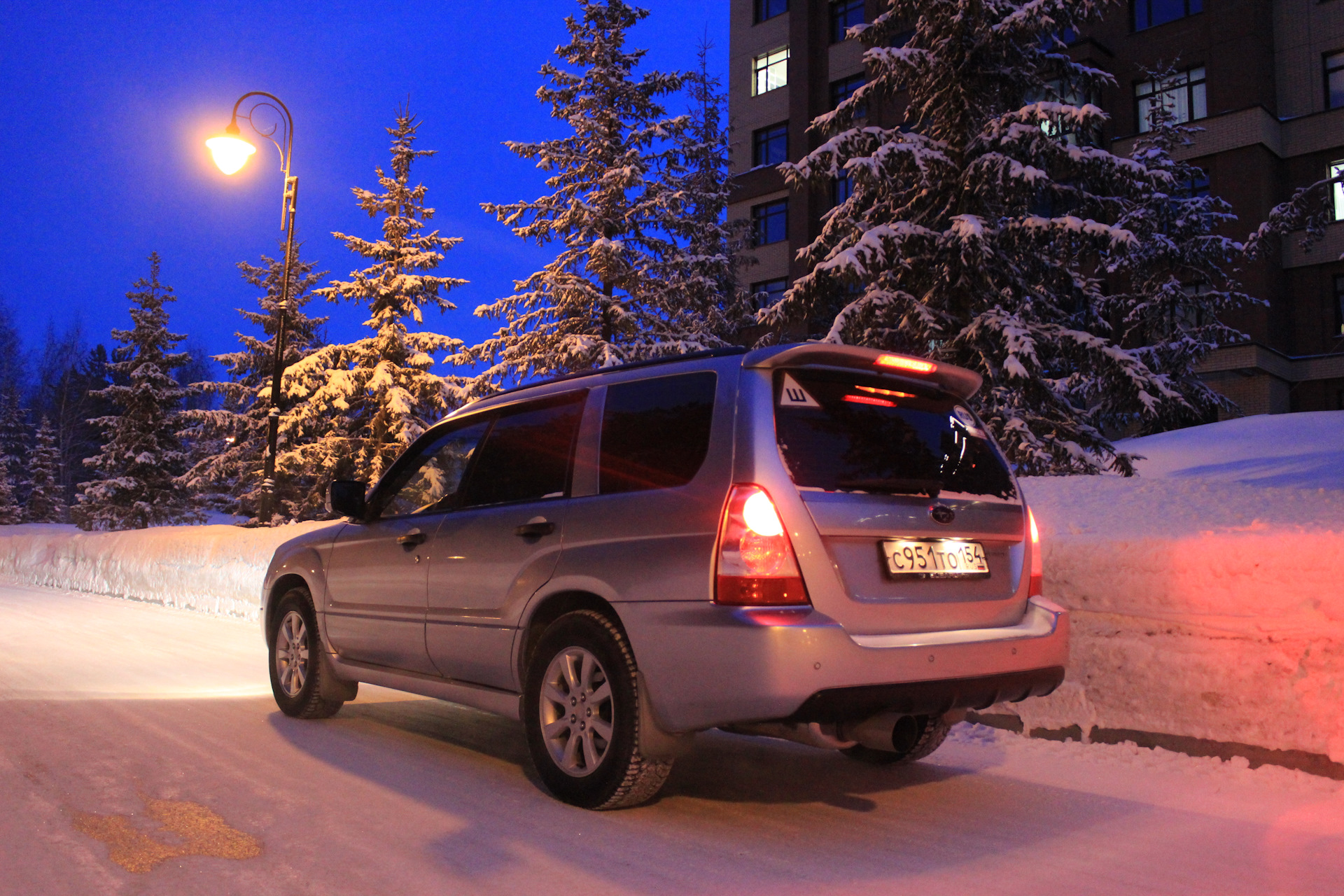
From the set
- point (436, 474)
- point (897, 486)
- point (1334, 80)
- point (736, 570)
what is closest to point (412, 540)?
point (436, 474)

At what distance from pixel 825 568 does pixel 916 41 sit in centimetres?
1516

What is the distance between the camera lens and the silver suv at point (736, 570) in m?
4.01

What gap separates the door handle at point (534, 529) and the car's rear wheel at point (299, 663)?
2.45 m

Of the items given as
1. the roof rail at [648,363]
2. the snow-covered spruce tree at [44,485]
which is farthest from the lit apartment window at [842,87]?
the snow-covered spruce tree at [44,485]

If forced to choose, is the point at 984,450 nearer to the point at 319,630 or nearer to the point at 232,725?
the point at 319,630

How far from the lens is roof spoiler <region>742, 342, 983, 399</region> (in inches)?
175

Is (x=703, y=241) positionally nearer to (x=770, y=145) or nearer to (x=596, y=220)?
(x=596, y=220)

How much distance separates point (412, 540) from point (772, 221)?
40168mm

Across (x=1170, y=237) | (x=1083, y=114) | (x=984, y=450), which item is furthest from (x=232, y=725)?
(x=1170, y=237)

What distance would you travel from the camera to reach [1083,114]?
14586mm

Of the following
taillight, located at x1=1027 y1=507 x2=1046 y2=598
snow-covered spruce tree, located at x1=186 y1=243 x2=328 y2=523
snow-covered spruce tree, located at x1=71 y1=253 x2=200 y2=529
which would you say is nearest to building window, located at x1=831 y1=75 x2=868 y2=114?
snow-covered spruce tree, located at x1=186 y1=243 x2=328 y2=523

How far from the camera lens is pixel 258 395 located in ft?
115

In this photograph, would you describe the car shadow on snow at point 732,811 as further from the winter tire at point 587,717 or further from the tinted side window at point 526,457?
the tinted side window at point 526,457

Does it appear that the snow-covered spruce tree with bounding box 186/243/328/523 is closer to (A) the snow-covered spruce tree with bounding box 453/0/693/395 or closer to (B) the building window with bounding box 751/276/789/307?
(A) the snow-covered spruce tree with bounding box 453/0/693/395
